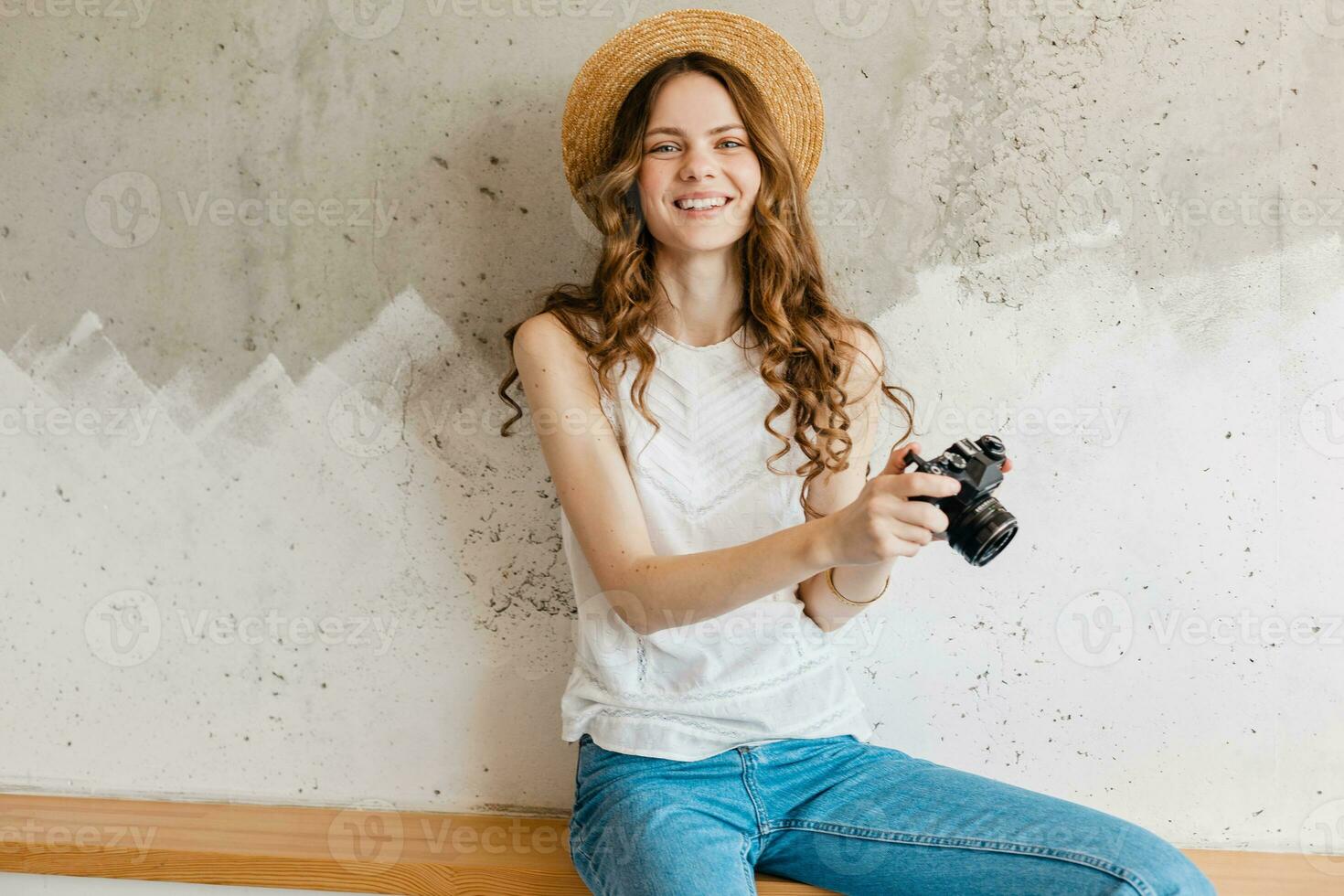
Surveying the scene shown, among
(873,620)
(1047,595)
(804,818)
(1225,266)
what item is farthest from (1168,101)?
(804,818)

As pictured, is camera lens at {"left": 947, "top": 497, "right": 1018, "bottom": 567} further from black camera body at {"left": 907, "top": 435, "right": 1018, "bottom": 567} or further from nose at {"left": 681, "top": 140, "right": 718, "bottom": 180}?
nose at {"left": 681, "top": 140, "right": 718, "bottom": 180}

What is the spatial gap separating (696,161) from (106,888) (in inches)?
64.6

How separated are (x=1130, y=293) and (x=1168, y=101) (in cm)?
33

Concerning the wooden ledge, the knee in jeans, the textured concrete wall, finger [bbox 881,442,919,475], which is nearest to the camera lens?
finger [bbox 881,442,919,475]

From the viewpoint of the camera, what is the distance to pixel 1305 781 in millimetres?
1716

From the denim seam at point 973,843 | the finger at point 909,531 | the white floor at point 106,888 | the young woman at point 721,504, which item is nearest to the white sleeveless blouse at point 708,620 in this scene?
the young woman at point 721,504

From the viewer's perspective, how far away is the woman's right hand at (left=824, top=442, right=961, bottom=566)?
1176mm

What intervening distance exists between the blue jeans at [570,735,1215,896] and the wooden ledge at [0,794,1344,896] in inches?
10.5

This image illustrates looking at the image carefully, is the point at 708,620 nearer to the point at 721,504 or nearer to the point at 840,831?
the point at 721,504

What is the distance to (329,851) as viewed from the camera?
1692mm

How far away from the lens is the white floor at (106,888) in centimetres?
171

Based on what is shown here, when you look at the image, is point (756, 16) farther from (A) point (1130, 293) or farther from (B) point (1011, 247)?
(A) point (1130, 293)

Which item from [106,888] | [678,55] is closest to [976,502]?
[678,55]

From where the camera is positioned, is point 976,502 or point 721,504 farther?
point 721,504
